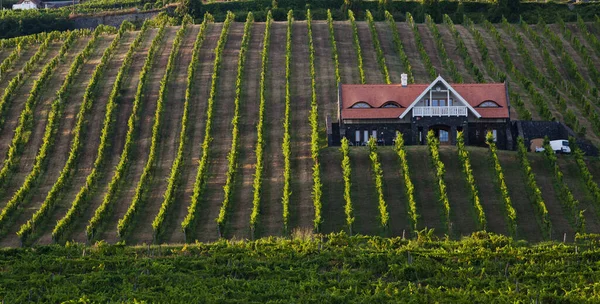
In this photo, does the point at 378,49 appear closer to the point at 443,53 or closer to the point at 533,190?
→ the point at 443,53

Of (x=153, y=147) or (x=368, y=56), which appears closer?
(x=153, y=147)

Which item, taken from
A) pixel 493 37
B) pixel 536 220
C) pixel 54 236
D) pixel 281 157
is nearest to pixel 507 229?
pixel 536 220

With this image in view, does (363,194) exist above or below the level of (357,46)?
below

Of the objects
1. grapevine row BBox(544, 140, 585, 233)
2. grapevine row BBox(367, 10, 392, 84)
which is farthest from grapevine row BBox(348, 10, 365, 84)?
grapevine row BBox(544, 140, 585, 233)

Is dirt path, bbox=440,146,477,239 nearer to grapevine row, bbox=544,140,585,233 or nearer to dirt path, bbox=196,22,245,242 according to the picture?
grapevine row, bbox=544,140,585,233

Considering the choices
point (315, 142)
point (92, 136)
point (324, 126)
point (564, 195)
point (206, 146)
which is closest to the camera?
point (564, 195)

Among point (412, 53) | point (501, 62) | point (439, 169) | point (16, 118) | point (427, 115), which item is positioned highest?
point (412, 53)

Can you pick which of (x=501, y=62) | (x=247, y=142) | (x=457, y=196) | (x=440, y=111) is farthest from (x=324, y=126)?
(x=501, y=62)
